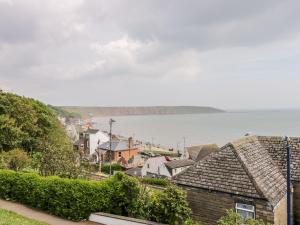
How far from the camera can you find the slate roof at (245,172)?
18.4 m

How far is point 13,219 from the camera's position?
17297mm

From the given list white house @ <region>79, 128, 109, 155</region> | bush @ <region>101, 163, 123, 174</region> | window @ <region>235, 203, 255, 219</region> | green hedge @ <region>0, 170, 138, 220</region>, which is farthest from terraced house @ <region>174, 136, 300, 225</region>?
white house @ <region>79, 128, 109, 155</region>

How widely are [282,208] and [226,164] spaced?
415 cm

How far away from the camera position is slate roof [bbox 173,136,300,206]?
18391 mm

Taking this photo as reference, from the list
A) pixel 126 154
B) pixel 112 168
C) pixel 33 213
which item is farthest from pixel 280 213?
pixel 126 154

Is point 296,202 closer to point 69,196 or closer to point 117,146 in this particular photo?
point 69,196

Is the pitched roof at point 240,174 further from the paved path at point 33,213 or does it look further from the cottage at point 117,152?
the cottage at point 117,152

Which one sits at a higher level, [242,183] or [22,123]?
[22,123]

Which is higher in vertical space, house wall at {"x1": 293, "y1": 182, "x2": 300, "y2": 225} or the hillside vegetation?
the hillside vegetation

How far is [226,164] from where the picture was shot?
66.9 ft

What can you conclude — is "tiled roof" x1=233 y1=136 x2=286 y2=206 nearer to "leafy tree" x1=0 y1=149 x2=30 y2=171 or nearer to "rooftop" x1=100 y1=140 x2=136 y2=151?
"leafy tree" x1=0 y1=149 x2=30 y2=171

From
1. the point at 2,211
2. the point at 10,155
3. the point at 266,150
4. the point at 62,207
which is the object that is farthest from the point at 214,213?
the point at 10,155

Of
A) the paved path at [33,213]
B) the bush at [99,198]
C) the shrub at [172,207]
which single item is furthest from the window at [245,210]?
the paved path at [33,213]

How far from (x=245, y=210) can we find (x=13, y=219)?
13135mm
